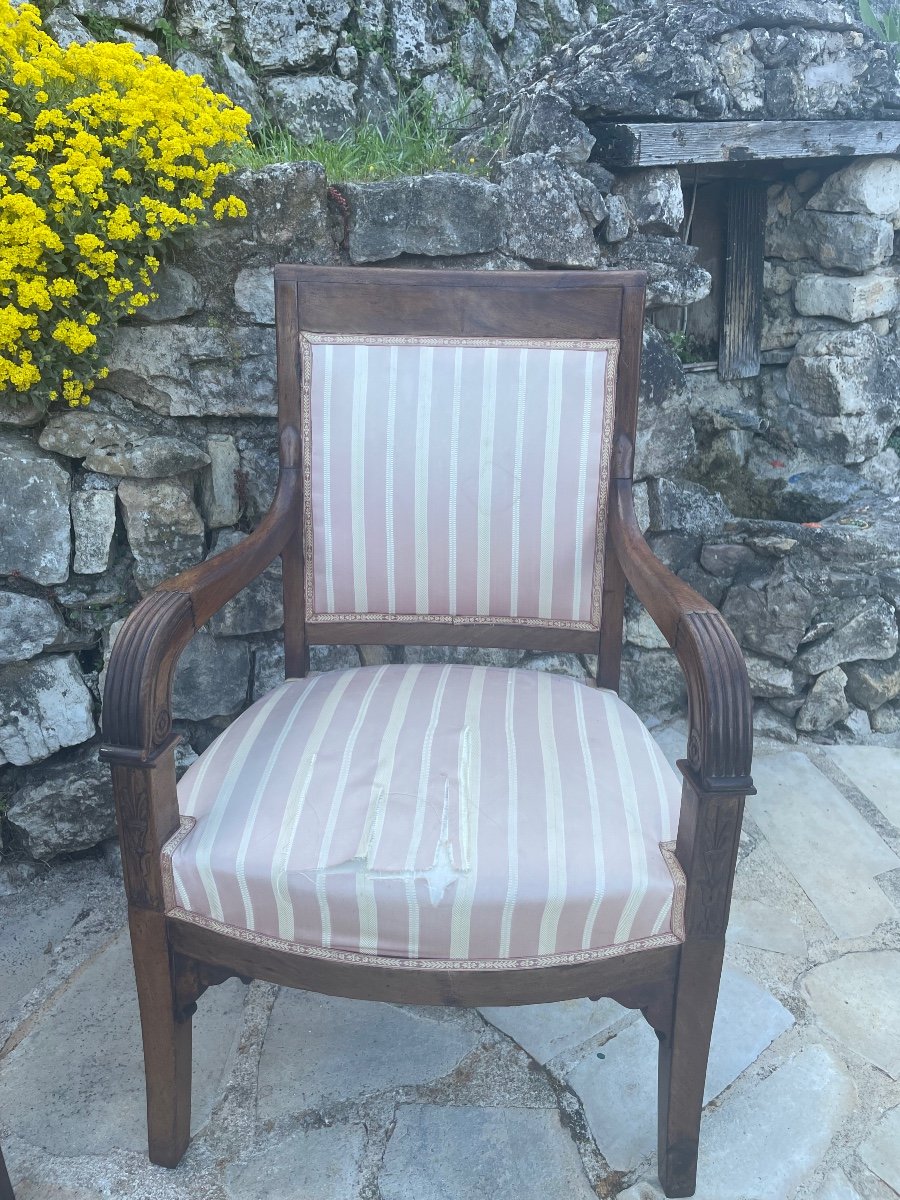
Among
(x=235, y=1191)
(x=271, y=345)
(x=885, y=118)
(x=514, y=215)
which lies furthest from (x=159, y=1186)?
(x=885, y=118)

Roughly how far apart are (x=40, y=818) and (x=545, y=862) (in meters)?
1.29

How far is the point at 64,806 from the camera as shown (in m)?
1.97

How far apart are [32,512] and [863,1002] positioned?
70.1 inches

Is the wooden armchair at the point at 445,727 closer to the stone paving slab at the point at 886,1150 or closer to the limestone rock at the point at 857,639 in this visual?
the stone paving slab at the point at 886,1150

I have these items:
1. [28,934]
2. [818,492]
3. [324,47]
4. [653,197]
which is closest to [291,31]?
[324,47]

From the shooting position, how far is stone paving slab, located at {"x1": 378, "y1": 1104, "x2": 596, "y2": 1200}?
1347 millimetres

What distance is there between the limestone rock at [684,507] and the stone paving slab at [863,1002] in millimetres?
1042

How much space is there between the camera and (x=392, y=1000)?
120cm

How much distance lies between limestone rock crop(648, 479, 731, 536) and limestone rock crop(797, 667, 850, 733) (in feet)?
1.58

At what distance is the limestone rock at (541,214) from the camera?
6.48 feet

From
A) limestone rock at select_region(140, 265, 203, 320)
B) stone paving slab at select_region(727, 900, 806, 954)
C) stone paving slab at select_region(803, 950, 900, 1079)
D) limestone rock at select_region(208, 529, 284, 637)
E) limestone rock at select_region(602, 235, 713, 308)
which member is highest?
limestone rock at select_region(602, 235, 713, 308)

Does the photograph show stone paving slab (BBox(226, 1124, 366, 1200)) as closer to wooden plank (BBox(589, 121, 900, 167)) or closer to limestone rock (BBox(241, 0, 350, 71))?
wooden plank (BBox(589, 121, 900, 167))

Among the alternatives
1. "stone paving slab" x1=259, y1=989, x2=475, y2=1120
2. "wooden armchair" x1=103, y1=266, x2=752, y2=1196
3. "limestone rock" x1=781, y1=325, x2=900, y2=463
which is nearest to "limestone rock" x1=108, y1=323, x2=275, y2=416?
"wooden armchair" x1=103, y1=266, x2=752, y2=1196

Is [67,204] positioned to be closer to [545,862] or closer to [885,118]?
[545,862]
